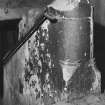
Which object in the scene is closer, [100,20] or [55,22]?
[55,22]

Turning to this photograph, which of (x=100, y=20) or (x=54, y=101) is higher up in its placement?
(x=100, y=20)

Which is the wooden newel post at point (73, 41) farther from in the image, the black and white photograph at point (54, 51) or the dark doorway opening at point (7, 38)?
the dark doorway opening at point (7, 38)

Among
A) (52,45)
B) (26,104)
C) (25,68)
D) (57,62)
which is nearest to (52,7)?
(52,45)

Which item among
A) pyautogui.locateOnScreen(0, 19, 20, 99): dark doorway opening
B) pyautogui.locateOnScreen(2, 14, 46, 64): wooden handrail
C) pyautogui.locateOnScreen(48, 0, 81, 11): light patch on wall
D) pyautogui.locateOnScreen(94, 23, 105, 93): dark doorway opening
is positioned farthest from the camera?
pyautogui.locateOnScreen(94, 23, 105, 93): dark doorway opening

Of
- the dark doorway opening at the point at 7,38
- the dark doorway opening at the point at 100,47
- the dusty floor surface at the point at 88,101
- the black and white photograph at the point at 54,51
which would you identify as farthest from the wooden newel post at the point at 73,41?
the dark doorway opening at the point at 100,47

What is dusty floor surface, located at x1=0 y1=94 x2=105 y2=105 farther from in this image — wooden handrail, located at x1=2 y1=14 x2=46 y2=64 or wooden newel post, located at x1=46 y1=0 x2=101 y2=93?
wooden handrail, located at x1=2 y1=14 x2=46 y2=64

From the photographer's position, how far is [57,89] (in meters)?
3.86

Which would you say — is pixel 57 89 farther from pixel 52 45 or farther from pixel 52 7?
pixel 52 7

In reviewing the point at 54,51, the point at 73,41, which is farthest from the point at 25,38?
the point at 73,41

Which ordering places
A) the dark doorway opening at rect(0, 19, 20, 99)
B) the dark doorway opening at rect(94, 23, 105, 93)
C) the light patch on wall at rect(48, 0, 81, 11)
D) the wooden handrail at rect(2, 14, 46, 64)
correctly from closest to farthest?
the light patch on wall at rect(48, 0, 81, 11) < the wooden handrail at rect(2, 14, 46, 64) < the dark doorway opening at rect(0, 19, 20, 99) < the dark doorway opening at rect(94, 23, 105, 93)

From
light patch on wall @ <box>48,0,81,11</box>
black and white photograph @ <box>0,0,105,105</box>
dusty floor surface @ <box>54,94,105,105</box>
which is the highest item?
light patch on wall @ <box>48,0,81,11</box>

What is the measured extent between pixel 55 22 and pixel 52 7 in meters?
0.25

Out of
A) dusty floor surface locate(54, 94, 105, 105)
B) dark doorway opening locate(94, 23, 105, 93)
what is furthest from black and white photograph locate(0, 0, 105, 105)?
dark doorway opening locate(94, 23, 105, 93)

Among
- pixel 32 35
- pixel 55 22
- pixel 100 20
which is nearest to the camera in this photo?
pixel 55 22
